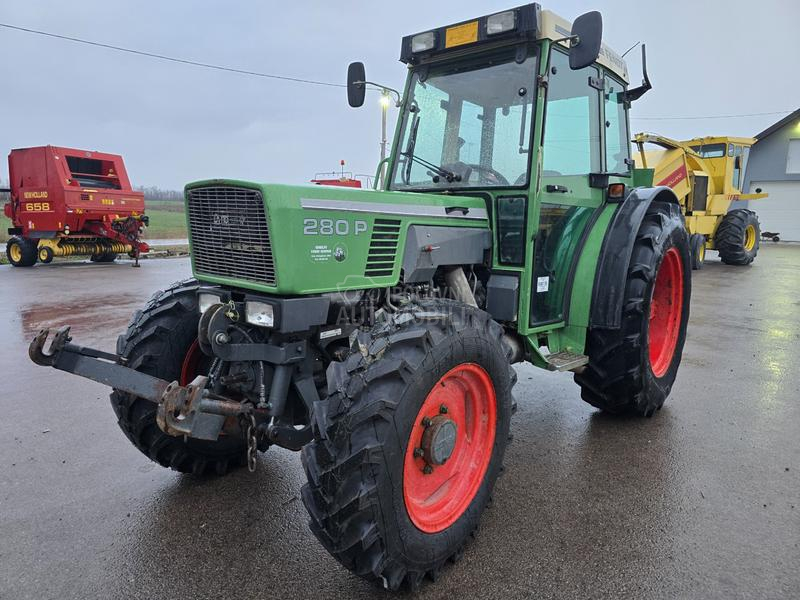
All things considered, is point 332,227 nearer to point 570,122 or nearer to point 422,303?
point 422,303

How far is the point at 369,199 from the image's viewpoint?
2656 mm

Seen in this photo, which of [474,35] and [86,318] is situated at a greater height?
[474,35]

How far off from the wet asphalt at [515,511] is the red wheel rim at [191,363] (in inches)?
22.7

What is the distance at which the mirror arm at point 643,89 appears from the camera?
4020 mm

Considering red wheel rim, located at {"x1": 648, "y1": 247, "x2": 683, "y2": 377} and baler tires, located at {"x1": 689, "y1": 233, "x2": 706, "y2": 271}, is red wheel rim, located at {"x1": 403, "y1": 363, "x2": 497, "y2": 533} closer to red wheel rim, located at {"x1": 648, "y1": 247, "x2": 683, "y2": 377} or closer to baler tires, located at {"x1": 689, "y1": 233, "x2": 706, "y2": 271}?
red wheel rim, located at {"x1": 648, "y1": 247, "x2": 683, "y2": 377}

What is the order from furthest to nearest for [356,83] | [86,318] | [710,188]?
1. [710,188]
2. [86,318]
3. [356,83]

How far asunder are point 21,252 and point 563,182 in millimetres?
13713

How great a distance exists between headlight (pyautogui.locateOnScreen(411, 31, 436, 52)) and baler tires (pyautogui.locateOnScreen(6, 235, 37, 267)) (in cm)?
1292

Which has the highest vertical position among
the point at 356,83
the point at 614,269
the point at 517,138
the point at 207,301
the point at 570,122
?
the point at 356,83

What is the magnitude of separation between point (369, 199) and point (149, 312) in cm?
134

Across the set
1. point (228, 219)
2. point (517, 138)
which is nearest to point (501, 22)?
point (517, 138)

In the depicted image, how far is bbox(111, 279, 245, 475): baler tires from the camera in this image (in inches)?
112

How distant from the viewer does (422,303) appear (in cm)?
247

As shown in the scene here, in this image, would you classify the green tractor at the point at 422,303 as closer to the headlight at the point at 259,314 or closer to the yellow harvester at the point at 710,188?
the headlight at the point at 259,314
